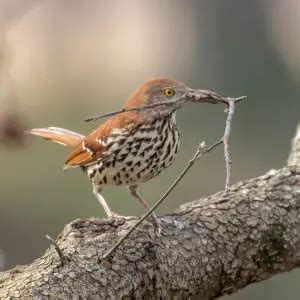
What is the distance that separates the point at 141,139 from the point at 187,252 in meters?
0.80

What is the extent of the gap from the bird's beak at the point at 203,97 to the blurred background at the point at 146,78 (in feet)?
8.44

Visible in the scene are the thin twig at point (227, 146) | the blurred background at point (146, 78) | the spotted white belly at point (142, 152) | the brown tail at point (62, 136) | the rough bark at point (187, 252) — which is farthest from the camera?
the blurred background at point (146, 78)

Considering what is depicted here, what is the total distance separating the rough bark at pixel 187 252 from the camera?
10.2ft

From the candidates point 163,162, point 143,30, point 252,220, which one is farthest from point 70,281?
point 143,30

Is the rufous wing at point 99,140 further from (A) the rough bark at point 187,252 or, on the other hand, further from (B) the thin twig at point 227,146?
(B) the thin twig at point 227,146

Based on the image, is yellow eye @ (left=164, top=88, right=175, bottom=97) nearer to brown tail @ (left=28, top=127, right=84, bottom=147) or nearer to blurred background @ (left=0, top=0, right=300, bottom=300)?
brown tail @ (left=28, top=127, right=84, bottom=147)

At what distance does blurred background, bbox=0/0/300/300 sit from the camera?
301 inches

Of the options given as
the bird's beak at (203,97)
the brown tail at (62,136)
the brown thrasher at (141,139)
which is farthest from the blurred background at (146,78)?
the bird's beak at (203,97)

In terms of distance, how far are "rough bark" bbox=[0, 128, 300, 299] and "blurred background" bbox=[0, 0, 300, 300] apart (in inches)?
102

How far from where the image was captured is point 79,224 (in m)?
3.34

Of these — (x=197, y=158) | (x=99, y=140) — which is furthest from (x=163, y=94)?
(x=197, y=158)

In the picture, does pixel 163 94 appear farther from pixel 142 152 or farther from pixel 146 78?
pixel 146 78

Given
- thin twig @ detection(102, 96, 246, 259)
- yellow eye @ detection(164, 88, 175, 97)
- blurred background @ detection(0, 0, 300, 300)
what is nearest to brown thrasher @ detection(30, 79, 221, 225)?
yellow eye @ detection(164, 88, 175, 97)

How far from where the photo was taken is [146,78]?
9.91 meters
